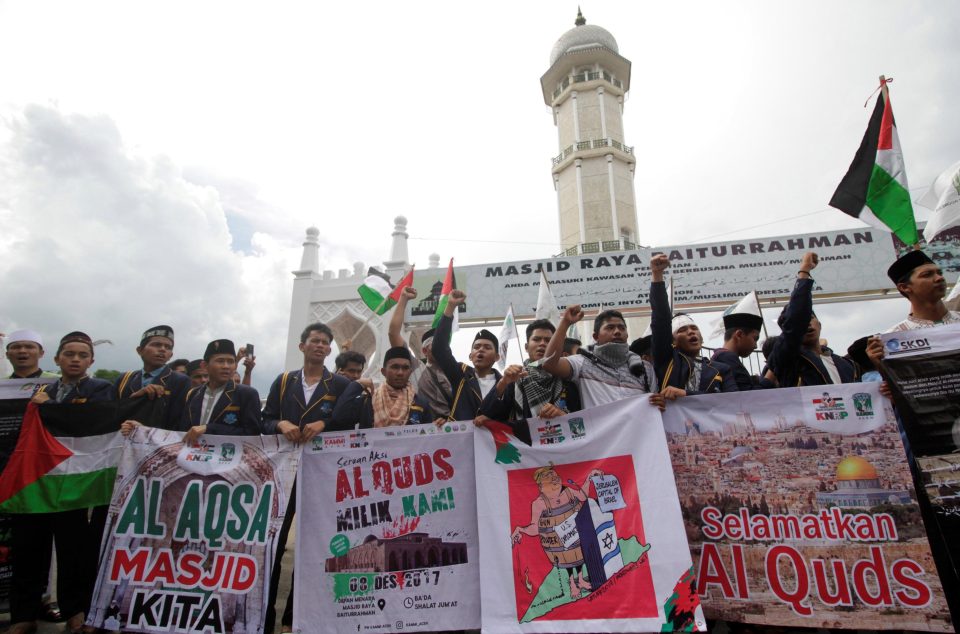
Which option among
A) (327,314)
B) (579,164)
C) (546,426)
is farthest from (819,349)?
(579,164)

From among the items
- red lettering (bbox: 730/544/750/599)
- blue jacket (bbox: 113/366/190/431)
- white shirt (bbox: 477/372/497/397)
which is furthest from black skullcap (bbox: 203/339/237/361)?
red lettering (bbox: 730/544/750/599)

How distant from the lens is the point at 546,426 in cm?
295

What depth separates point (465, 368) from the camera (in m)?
3.55

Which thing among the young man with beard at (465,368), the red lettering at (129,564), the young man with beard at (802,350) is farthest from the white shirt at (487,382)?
the red lettering at (129,564)

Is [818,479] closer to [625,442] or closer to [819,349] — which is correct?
[625,442]

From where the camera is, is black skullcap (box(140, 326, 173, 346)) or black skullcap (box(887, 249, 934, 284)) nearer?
black skullcap (box(887, 249, 934, 284))

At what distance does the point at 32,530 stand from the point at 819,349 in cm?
525

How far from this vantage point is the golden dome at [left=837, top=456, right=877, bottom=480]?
2.56m

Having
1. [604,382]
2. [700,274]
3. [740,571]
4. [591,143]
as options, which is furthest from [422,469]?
[591,143]

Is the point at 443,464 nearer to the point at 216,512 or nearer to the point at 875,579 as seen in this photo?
the point at 216,512

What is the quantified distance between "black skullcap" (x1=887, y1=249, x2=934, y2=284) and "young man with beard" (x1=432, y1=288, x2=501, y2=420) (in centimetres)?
241

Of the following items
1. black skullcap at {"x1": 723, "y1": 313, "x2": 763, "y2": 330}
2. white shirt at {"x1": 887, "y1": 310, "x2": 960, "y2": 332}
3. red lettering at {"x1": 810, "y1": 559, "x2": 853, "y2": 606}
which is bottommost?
red lettering at {"x1": 810, "y1": 559, "x2": 853, "y2": 606}

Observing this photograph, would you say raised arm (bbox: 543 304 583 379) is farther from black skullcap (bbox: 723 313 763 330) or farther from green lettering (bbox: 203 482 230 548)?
green lettering (bbox: 203 482 230 548)

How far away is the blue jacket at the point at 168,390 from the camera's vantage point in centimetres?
355
